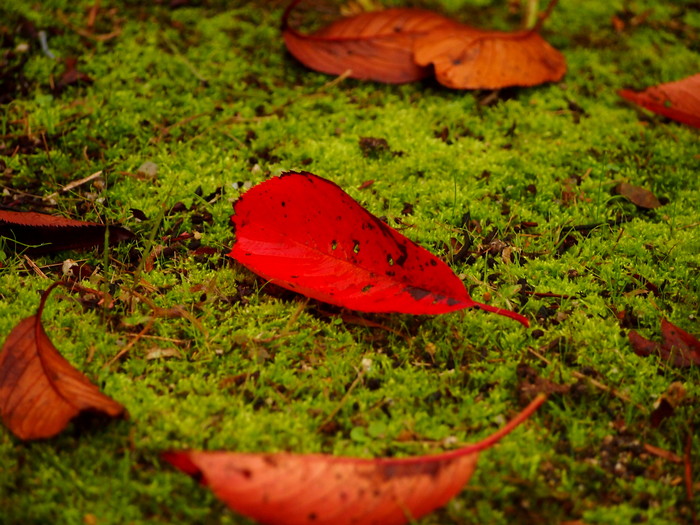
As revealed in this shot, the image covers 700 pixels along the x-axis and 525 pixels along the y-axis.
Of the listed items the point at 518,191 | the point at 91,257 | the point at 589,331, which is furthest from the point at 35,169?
the point at 589,331

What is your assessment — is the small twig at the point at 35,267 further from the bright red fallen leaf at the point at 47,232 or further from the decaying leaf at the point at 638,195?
the decaying leaf at the point at 638,195

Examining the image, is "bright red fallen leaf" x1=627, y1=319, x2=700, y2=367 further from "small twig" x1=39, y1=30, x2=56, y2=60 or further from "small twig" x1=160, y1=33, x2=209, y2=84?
"small twig" x1=39, y1=30, x2=56, y2=60

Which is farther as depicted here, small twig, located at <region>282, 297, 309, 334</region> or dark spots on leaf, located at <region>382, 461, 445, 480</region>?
small twig, located at <region>282, 297, 309, 334</region>

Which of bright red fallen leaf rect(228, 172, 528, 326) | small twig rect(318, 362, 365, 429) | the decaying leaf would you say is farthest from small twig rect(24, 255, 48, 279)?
the decaying leaf

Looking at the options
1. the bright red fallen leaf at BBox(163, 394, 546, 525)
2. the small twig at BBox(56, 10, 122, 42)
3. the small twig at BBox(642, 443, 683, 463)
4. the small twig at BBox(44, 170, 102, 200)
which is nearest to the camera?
the bright red fallen leaf at BBox(163, 394, 546, 525)

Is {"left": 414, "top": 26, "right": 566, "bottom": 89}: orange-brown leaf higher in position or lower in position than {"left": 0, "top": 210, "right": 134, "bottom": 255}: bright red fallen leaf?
higher

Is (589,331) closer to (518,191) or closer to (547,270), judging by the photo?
(547,270)
